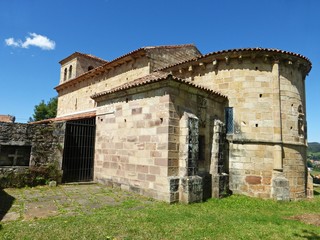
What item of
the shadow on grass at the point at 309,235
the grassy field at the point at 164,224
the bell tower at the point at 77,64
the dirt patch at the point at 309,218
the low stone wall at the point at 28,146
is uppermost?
the bell tower at the point at 77,64

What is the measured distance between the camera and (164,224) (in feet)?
16.6

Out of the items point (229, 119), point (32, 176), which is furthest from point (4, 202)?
point (229, 119)

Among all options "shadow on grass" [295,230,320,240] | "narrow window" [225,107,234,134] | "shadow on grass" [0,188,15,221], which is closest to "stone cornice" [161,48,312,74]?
"narrow window" [225,107,234,134]

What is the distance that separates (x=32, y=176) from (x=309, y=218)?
9.60 m

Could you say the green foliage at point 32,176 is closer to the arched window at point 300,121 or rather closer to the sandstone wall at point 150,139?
the sandstone wall at point 150,139

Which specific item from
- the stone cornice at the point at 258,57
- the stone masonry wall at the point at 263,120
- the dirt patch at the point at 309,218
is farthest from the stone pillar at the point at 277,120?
the dirt patch at the point at 309,218

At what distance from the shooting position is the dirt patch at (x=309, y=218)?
6179 millimetres

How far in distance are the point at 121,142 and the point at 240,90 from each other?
558cm

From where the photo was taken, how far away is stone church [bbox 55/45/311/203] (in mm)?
7527

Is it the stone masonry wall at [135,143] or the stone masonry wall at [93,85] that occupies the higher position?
the stone masonry wall at [93,85]

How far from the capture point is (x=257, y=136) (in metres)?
9.39

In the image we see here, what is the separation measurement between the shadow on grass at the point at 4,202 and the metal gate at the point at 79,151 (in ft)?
8.61

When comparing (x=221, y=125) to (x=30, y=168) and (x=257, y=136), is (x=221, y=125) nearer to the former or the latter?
(x=257, y=136)

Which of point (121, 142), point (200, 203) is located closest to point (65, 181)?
point (121, 142)
